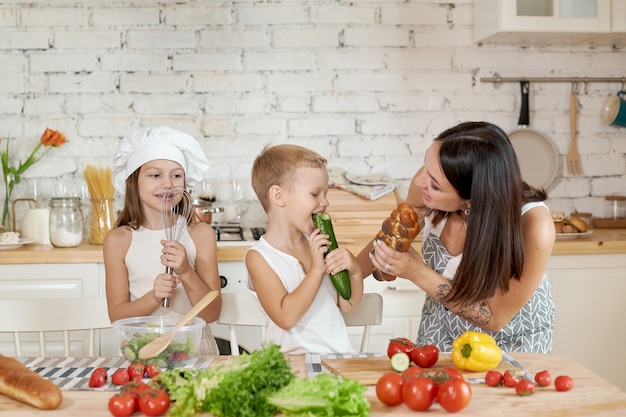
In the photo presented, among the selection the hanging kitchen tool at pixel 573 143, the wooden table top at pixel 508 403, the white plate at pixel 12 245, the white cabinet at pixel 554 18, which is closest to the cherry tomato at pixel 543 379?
the wooden table top at pixel 508 403

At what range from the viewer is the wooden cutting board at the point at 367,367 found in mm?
1611

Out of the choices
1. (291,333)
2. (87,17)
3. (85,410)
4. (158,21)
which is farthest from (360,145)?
(85,410)

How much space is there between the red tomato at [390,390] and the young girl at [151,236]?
0.89 metres

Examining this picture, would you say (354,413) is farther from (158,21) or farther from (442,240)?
(158,21)

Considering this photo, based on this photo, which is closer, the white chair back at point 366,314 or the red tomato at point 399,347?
the red tomato at point 399,347

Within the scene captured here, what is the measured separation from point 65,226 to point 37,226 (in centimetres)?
18

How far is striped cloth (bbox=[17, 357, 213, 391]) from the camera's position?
159cm

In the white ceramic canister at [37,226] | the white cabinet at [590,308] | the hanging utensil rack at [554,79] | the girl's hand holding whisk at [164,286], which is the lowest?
the white cabinet at [590,308]

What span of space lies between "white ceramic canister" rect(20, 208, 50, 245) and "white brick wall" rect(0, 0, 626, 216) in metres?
0.30

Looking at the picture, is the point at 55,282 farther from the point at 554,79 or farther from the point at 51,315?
the point at 554,79

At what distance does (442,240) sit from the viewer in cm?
227

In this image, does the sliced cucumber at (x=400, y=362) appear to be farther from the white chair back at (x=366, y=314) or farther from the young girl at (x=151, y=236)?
the young girl at (x=151, y=236)

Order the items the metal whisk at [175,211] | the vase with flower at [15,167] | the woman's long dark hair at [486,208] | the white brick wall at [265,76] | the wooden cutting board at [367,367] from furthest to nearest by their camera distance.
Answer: the white brick wall at [265,76] < the vase with flower at [15,167] < the metal whisk at [175,211] < the woman's long dark hair at [486,208] < the wooden cutting board at [367,367]

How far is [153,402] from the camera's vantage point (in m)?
1.37
